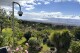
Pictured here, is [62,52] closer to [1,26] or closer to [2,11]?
[1,26]

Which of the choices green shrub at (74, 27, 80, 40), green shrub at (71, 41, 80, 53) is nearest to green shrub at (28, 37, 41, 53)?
green shrub at (71, 41, 80, 53)

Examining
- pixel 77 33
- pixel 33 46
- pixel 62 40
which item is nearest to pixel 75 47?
pixel 62 40

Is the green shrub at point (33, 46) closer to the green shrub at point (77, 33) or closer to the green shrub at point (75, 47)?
the green shrub at point (75, 47)

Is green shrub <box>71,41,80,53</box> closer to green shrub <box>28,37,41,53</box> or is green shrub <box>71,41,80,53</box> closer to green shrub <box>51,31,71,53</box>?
green shrub <box>51,31,71,53</box>

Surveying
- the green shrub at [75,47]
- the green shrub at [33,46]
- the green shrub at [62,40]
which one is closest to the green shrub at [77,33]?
the green shrub at [62,40]

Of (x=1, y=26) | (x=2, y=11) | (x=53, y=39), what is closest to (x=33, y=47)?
(x=53, y=39)

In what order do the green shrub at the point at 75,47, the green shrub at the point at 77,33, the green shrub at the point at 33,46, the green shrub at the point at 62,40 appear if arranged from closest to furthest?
the green shrub at the point at 75,47 → the green shrub at the point at 33,46 → the green shrub at the point at 62,40 → the green shrub at the point at 77,33

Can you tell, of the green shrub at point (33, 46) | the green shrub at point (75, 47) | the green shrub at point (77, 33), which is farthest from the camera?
the green shrub at point (77, 33)

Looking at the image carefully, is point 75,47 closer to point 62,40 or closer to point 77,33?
point 62,40

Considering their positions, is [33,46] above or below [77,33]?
above

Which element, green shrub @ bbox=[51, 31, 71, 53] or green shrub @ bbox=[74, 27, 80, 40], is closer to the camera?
green shrub @ bbox=[51, 31, 71, 53]

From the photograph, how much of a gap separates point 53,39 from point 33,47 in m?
1.82

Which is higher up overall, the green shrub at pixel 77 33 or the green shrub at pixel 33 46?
the green shrub at pixel 33 46

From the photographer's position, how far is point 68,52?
1459 centimetres
